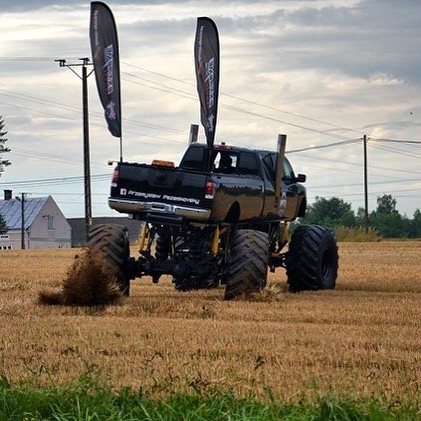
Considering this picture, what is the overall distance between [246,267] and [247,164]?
320cm

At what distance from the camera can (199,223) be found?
1809 centimetres

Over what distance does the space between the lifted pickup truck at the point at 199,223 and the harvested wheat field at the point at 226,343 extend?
1.52 ft

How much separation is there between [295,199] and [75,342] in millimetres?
9996

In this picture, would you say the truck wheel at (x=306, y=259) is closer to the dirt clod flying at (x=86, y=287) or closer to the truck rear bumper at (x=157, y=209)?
the truck rear bumper at (x=157, y=209)

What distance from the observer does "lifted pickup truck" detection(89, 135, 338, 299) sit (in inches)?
693

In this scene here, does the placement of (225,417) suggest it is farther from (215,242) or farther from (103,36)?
(103,36)

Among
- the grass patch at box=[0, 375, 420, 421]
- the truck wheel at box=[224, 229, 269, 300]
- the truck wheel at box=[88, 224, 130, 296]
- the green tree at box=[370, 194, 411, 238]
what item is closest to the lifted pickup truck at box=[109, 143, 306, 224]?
the truck wheel at box=[88, 224, 130, 296]

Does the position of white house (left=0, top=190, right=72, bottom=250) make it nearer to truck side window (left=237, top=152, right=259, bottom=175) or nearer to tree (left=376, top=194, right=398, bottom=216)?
tree (left=376, top=194, right=398, bottom=216)

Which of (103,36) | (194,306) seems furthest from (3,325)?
(103,36)

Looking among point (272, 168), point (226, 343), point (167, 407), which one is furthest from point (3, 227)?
point (167, 407)

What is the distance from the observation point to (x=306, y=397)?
8320mm

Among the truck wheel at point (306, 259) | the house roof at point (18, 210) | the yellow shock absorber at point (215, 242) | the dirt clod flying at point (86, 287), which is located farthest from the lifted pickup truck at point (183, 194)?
the house roof at point (18, 210)

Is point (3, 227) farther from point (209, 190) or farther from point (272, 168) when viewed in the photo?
point (209, 190)

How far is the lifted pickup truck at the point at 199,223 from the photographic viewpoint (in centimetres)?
1761
